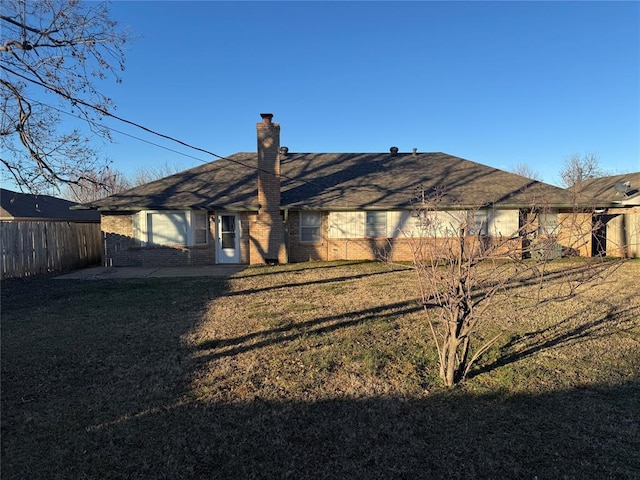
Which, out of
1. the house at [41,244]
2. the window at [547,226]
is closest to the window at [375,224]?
the house at [41,244]

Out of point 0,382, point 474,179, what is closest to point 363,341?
point 0,382

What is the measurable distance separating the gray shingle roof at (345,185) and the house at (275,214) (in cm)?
5

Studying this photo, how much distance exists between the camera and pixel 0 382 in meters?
4.45

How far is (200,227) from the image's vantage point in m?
15.6

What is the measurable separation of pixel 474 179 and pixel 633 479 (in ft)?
55.7

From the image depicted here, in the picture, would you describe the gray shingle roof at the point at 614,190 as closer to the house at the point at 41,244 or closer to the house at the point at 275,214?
the house at the point at 275,214

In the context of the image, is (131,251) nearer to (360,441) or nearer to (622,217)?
(360,441)

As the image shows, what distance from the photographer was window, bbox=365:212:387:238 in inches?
640

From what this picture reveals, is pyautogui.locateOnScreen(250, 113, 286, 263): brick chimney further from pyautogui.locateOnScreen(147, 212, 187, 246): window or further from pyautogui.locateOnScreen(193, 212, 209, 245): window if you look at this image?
pyautogui.locateOnScreen(147, 212, 187, 246): window

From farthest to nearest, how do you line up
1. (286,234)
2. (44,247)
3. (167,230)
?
(286,234) < (167,230) < (44,247)

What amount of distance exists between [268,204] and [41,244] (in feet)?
25.9

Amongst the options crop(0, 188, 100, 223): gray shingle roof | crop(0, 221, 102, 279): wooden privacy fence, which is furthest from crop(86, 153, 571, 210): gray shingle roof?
crop(0, 188, 100, 223): gray shingle roof

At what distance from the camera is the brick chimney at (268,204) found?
50.5 feet

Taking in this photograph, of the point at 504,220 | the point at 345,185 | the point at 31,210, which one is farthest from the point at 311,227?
the point at 31,210
